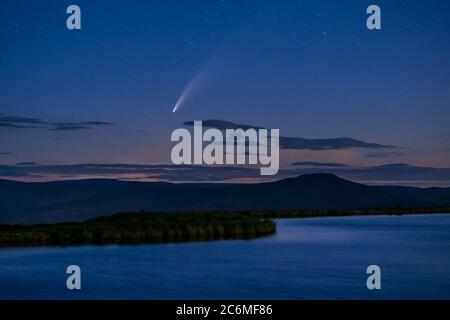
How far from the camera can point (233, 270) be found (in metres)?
33.0

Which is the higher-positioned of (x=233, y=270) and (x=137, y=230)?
(x=137, y=230)

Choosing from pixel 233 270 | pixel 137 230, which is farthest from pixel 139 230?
Answer: pixel 233 270

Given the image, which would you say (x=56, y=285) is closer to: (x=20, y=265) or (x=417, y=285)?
(x=20, y=265)

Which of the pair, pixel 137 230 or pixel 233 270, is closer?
pixel 233 270

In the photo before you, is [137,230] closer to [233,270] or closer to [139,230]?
[139,230]

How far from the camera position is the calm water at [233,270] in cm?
2706

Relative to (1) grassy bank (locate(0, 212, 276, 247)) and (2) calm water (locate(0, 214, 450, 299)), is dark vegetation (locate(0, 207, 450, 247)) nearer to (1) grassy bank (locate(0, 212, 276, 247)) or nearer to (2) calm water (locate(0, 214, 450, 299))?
(1) grassy bank (locate(0, 212, 276, 247))

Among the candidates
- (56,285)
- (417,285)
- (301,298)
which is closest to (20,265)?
(56,285)

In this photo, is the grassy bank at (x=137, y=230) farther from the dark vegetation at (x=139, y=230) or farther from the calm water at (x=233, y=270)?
the calm water at (x=233, y=270)

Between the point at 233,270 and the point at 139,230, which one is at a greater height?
the point at 139,230

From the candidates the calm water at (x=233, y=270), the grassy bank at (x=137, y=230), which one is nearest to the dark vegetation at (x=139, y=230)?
the grassy bank at (x=137, y=230)

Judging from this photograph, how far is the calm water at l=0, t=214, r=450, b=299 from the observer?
27.1 metres

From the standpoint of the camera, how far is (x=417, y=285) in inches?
1145

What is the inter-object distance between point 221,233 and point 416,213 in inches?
2343
